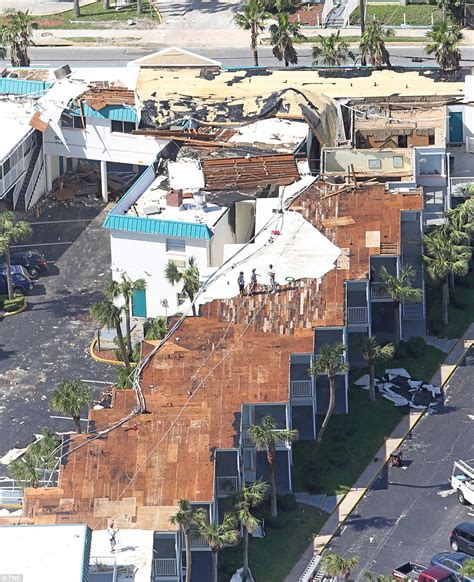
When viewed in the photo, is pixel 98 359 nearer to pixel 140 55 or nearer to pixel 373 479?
pixel 373 479

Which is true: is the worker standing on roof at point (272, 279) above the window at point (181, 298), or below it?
above

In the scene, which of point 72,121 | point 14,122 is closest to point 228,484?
point 72,121

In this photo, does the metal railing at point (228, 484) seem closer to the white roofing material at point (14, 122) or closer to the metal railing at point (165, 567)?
the metal railing at point (165, 567)

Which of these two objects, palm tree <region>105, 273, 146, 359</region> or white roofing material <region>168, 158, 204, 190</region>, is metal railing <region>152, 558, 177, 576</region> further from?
white roofing material <region>168, 158, 204, 190</region>

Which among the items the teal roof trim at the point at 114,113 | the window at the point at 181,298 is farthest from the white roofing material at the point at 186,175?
the window at the point at 181,298

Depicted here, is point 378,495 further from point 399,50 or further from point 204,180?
point 399,50

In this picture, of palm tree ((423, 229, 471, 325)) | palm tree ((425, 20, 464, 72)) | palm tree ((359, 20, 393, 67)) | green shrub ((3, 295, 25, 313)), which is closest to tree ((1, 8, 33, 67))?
palm tree ((359, 20, 393, 67))

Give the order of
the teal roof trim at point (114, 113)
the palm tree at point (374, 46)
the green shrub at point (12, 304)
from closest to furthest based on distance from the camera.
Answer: the green shrub at point (12, 304), the teal roof trim at point (114, 113), the palm tree at point (374, 46)
